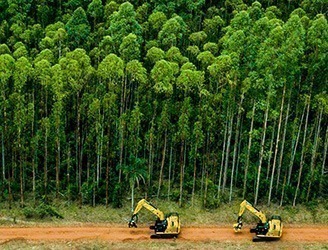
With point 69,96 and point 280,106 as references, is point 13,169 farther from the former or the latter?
point 280,106

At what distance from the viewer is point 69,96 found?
51.7 metres

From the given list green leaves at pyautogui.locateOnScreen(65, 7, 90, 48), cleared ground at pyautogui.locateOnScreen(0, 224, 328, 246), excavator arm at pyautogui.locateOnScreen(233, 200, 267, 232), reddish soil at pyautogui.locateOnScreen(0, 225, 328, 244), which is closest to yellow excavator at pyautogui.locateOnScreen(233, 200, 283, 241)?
excavator arm at pyautogui.locateOnScreen(233, 200, 267, 232)

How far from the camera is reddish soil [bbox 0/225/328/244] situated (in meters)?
44.6

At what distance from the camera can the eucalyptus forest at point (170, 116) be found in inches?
1870

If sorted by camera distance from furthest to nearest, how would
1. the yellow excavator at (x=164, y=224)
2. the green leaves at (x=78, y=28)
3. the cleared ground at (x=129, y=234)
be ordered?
the green leaves at (x=78, y=28) → the yellow excavator at (x=164, y=224) → the cleared ground at (x=129, y=234)

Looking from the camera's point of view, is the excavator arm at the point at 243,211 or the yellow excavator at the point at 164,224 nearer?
the yellow excavator at the point at 164,224

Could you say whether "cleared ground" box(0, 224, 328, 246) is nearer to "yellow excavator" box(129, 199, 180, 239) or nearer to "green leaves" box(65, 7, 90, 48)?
"yellow excavator" box(129, 199, 180, 239)

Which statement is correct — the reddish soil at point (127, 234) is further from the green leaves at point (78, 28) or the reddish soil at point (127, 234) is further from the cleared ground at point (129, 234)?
the green leaves at point (78, 28)

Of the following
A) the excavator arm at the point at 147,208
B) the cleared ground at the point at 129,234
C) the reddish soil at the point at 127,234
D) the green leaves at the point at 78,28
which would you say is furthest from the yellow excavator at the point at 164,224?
the green leaves at the point at 78,28

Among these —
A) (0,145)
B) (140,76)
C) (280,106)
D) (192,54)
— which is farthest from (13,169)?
(280,106)

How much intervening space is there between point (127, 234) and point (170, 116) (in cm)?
1224

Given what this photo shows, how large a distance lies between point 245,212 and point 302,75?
44.2 feet

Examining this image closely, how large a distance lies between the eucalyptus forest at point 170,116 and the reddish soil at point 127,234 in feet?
12.9

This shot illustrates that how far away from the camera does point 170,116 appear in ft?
170
